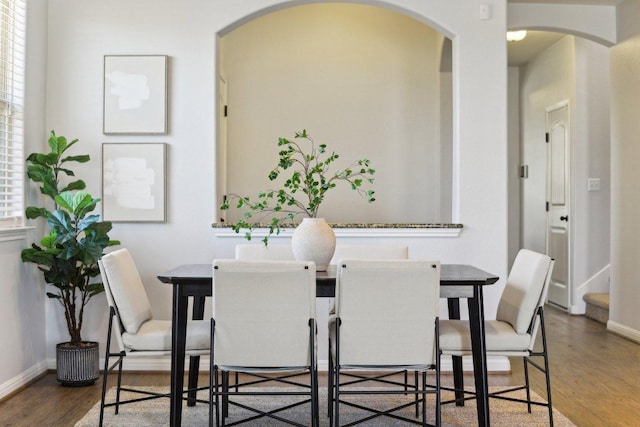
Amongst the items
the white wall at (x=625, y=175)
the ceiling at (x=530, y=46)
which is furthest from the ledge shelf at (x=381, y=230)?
the ceiling at (x=530, y=46)

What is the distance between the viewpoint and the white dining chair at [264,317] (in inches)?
118

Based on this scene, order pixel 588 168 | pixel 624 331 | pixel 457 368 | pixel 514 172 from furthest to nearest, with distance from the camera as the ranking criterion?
1. pixel 514 172
2. pixel 588 168
3. pixel 624 331
4. pixel 457 368

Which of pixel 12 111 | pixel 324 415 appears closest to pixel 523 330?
pixel 324 415

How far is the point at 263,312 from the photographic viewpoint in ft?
9.91

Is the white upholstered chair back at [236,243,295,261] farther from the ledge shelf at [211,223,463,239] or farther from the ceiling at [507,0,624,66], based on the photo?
the ceiling at [507,0,624,66]

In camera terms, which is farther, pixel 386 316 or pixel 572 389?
pixel 572 389

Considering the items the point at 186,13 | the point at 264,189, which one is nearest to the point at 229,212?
the point at 264,189

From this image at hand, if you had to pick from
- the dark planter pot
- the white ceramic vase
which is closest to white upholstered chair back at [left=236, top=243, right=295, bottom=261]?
the white ceramic vase

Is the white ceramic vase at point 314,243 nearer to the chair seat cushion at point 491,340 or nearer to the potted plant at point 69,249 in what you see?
the chair seat cushion at point 491,340

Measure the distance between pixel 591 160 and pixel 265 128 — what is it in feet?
10.5

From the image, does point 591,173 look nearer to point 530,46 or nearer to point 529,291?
point 530,46

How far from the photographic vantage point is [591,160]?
6.96 meters

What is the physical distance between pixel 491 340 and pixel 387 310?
0.65 metres

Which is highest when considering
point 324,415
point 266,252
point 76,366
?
point 266,252
